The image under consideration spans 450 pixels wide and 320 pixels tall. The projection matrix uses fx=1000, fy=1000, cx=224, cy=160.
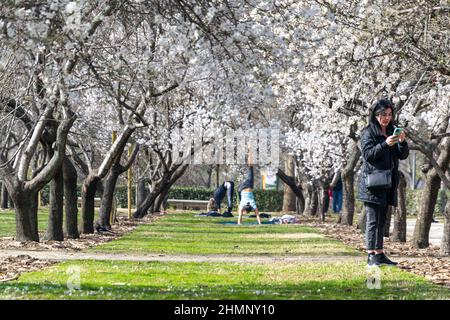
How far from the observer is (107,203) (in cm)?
2617

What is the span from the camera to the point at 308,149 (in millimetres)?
36000

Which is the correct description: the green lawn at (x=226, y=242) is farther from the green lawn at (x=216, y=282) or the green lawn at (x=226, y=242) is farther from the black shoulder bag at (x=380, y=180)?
the black shoulder bag at (x=380, y=180)

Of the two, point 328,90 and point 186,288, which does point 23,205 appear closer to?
point 328,90

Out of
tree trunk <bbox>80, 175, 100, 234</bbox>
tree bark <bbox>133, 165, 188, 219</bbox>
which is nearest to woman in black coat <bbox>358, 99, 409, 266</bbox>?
tree trunk <bbox>80, 175, 100, 234</bbox>

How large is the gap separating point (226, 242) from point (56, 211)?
12.0ft

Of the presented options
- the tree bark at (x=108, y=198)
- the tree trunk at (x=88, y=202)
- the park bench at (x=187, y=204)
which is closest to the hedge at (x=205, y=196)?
the park bench at (x=187, y=204)

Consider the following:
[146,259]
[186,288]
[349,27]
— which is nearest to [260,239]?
[146,259]

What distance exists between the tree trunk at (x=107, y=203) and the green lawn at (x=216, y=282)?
37.4 feet

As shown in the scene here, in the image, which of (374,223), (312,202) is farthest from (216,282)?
(312,202)

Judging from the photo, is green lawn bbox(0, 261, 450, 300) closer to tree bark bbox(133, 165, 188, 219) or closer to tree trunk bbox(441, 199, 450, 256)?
tree trunk bbox(441, 199, 450, 256)

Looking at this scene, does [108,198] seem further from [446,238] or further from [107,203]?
[446,238]

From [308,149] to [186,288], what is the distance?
85.5 ft

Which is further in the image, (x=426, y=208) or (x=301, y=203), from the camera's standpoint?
(x=301, y=203)

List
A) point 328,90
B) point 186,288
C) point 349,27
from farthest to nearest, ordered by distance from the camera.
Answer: point 328,90 < point 349,27 < point 186,288
